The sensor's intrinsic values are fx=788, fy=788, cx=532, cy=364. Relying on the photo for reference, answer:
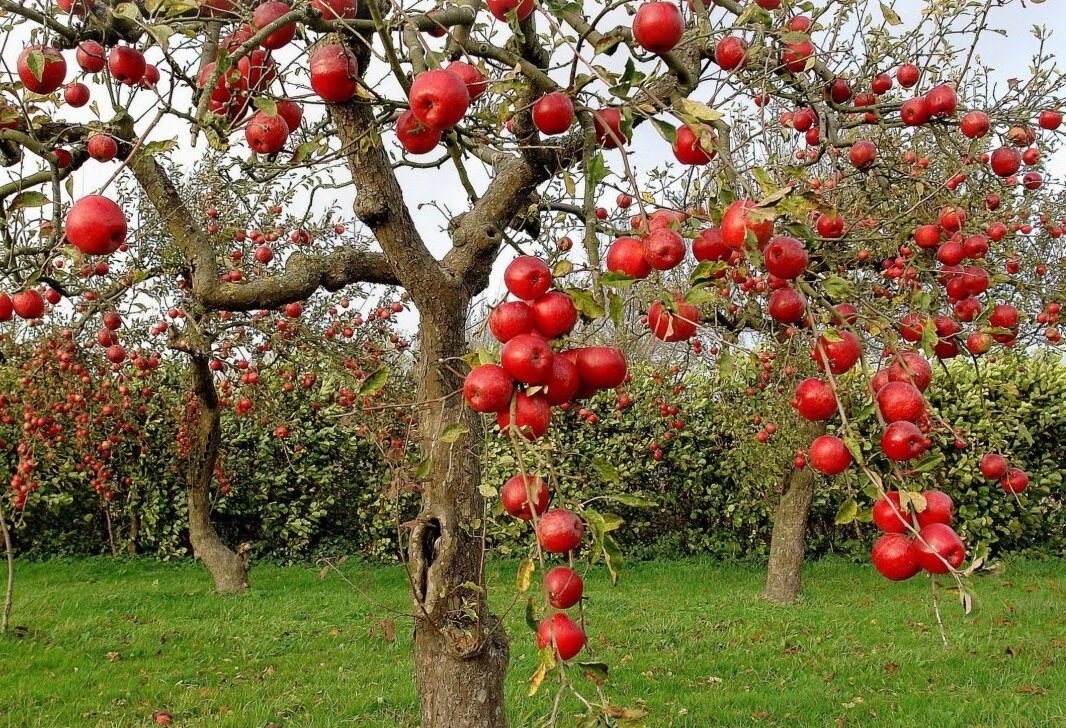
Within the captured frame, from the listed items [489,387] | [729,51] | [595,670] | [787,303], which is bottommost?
[595,670]

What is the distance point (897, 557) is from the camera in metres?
1.56

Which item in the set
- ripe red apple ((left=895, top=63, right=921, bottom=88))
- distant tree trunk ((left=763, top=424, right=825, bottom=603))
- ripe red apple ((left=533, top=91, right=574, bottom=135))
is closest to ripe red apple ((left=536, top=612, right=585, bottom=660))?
ripe red apple ((left=533, top=91, right=574, bottom=135))

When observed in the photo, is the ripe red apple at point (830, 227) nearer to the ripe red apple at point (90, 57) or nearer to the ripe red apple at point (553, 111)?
the ripe red apple at point (553, 111)

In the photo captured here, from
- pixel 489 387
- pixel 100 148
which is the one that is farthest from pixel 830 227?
pixel 100 148

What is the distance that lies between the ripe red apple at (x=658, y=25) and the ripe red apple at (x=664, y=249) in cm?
52

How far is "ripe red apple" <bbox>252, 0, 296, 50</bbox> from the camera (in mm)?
1924

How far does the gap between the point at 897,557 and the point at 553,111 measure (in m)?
1.20

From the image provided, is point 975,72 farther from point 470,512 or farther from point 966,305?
point 470,512

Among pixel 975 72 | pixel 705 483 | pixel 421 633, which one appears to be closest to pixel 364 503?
pixel 705 483

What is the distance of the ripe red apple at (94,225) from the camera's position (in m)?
1.69

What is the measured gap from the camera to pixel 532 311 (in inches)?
57.7

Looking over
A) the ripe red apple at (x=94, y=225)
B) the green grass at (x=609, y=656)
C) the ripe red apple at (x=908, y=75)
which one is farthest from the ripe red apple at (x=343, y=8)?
the green grass at (x=609, y=656)

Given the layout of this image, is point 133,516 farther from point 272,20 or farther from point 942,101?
point 942,101

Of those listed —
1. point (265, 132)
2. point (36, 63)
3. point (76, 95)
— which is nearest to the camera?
point (265, 132)
